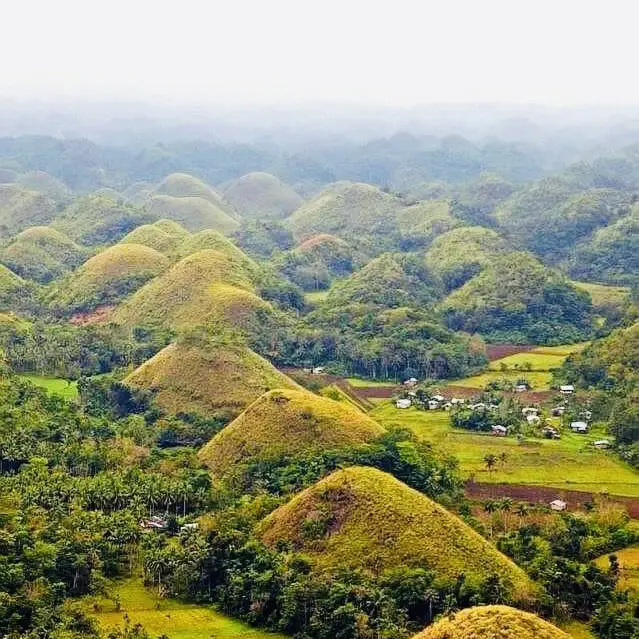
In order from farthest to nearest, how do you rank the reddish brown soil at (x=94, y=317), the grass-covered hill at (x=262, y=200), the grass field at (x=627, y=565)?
the grass-covered hill at (x=262, y=200), the reddish brown soil at (x=94, y=317), the grass field at (x=627, y=565)

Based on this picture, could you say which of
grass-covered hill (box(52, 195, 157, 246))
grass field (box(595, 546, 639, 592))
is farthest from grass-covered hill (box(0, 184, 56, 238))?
grass field (box(595, 546, 639, 592))

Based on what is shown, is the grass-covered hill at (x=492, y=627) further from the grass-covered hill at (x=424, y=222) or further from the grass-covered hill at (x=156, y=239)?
the grass-covered hill at (x=424, y=222)

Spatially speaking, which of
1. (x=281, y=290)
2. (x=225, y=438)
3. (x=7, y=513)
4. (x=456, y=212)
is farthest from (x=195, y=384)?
(x=456, y=212)

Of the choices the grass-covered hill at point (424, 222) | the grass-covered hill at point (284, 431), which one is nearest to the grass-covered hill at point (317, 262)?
the grass-covered hill at point (424, 222)

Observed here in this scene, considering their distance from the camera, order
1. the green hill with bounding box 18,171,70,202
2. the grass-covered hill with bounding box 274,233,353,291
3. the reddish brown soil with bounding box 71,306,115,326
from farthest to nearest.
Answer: the green hill with bounding box 18,171,70,202, the grass-covered hill with bounding box 274,233,353,291, the reddish brown soil with bounding box 71,306,115,326

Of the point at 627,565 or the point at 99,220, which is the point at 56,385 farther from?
the point at 99,220

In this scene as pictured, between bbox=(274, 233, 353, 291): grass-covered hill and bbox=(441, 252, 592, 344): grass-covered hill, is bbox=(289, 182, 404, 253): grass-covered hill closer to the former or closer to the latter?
bbox=(274, 233, 353, 291): grass-covered hill
